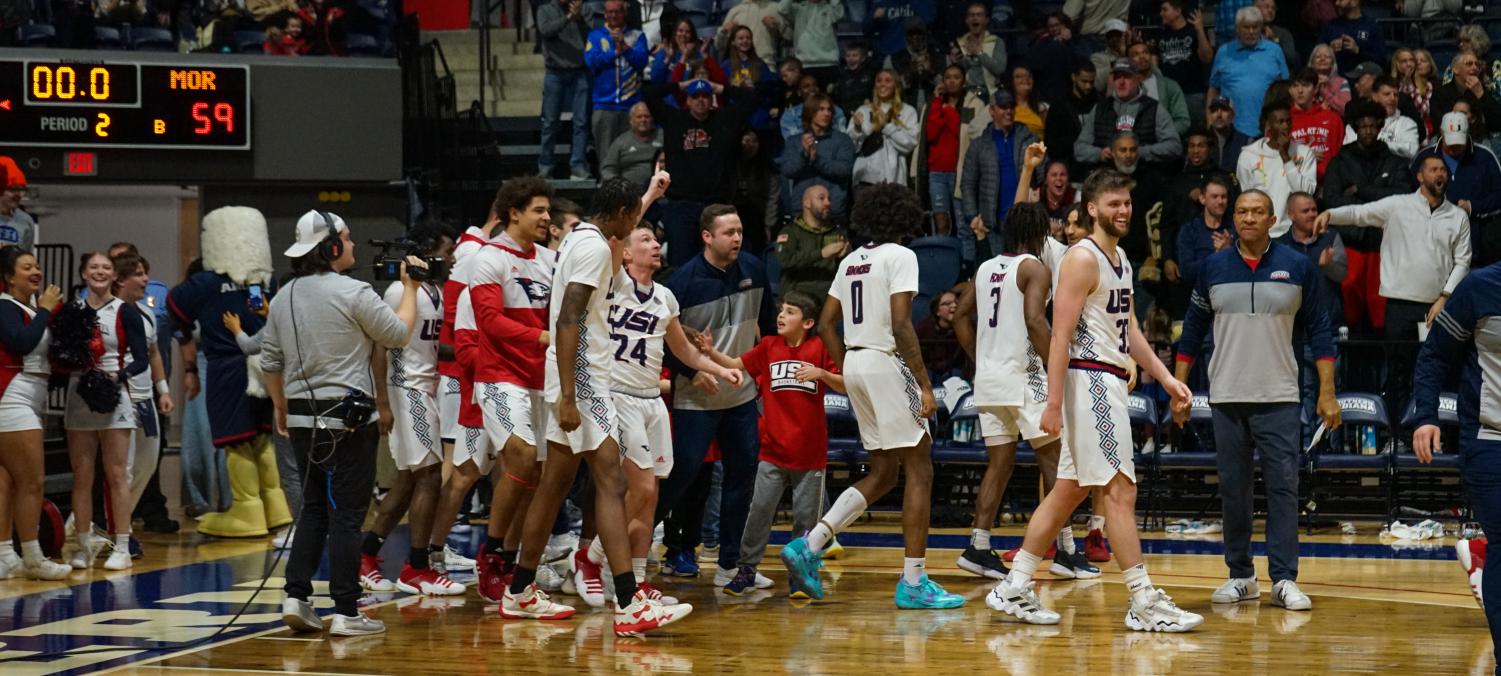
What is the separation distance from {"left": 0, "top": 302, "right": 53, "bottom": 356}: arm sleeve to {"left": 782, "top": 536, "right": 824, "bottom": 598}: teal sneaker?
172 inches

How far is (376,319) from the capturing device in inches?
294

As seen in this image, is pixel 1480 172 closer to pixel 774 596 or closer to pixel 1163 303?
pixel 1163 303

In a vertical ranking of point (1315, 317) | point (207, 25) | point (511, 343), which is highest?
point (207, 25)

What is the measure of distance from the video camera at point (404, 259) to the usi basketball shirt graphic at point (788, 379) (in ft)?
5.81

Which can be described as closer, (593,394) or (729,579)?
(593,394)

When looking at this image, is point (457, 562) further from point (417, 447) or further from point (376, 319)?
point (376, 319)

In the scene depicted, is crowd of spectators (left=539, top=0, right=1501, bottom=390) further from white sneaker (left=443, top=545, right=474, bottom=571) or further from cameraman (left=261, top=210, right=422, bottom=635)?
cameraman (left=261, top=210, right=422, bottom=635)

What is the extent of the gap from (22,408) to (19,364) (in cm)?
24

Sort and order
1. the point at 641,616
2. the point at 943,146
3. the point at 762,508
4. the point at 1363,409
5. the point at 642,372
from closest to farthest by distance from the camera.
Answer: the point at 641,616, the point at 642,372, the point at 762,508, the point at 1363,409, the point at 943,146

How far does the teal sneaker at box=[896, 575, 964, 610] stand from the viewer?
812 cm

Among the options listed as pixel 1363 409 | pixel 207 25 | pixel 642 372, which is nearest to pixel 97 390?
pixel 642 372

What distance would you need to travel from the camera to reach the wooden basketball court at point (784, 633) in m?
6.62

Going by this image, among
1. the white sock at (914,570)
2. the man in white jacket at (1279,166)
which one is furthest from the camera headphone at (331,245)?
the man in white jacket at (1279,166)

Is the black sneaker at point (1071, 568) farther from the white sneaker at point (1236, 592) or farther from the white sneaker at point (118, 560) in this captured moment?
the white sneaker at point (118, 560)
